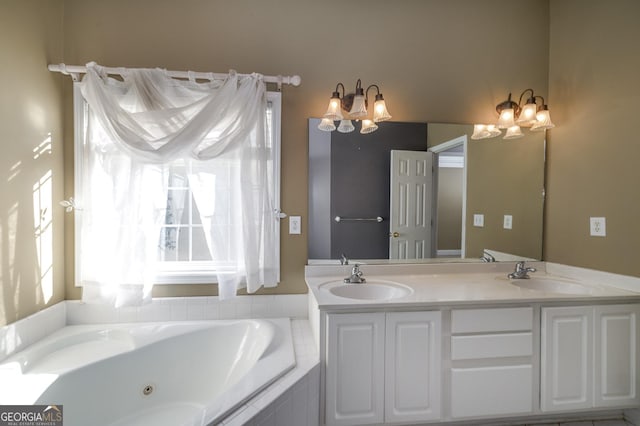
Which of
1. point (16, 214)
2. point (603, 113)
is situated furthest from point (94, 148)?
point (603, 113)

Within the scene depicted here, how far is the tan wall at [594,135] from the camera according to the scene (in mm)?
1624

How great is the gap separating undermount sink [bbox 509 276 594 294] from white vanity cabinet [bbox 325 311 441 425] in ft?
2.73

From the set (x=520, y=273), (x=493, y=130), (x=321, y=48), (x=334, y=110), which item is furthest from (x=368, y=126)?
(x=520, y=273)

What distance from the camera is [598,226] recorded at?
176cm

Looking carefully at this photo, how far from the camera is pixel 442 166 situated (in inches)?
78.6

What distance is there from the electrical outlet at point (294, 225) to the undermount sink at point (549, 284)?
54.8 inches

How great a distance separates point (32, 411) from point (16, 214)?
0.90 meters

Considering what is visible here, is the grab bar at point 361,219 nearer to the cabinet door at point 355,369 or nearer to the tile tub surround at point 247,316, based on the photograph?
the tile tub surround at point 247,316

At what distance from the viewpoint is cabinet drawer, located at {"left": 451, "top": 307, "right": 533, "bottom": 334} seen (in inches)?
56.8

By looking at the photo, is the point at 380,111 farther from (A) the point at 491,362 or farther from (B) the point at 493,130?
(A) the point at 491,362

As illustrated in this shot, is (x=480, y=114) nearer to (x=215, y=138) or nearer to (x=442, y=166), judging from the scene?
(x=442, y=166)

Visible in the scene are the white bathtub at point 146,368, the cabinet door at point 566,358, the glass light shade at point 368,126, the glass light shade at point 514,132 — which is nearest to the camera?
the white bathtub at point 146,368

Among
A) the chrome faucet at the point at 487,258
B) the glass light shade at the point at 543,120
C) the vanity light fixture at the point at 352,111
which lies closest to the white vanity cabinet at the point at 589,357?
the chrome faucet at the point at 487,258

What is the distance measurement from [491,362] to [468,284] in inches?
16.6
